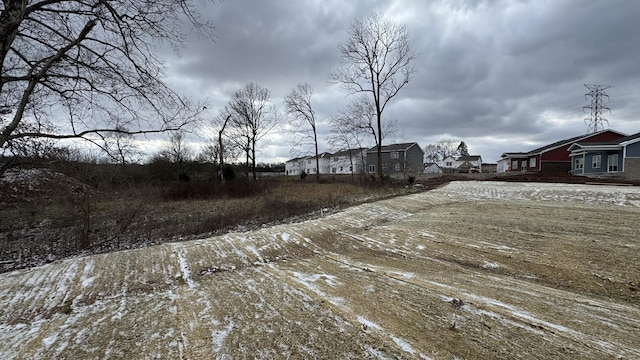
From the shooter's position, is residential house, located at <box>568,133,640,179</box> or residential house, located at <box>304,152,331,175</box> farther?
residential house, located at <box>304,152,331,175</box>

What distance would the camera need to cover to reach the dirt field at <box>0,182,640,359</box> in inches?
106

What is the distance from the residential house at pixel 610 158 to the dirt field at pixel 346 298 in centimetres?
2462

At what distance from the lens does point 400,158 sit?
50.0m

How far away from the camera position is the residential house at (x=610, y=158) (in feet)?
77.5

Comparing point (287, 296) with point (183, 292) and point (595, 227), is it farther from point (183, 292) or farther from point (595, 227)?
point (595, 227)

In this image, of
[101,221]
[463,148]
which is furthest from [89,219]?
[463,148]

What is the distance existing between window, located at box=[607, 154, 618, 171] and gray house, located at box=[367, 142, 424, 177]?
24.2 m

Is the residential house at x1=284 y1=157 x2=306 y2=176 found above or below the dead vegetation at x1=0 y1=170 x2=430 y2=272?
above

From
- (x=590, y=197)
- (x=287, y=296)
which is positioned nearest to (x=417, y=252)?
(x=287, y=296)

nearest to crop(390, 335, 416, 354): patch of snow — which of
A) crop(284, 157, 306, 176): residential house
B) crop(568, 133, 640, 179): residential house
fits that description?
crop(568, 133, 640, 179): residential house

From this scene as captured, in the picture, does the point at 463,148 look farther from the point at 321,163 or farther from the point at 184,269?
the point at 184,269

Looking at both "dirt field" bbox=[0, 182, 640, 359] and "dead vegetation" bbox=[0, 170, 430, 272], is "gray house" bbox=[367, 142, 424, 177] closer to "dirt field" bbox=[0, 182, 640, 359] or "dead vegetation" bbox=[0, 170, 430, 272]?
"dead vegetation" bbox=[0, 170, 430, 272]

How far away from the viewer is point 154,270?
194 inches

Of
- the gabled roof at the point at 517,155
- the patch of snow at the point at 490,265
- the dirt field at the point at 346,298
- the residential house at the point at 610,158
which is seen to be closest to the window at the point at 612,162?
the residential house at the point at 610,158
